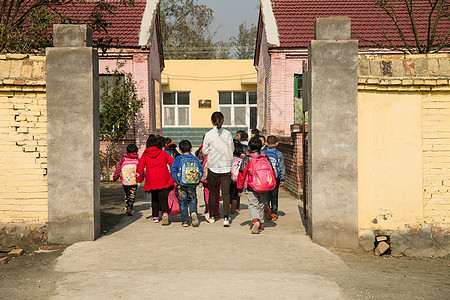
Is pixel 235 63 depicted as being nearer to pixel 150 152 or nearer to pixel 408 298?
pixel 150 152

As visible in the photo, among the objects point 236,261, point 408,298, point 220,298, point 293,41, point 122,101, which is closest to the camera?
point 220,298

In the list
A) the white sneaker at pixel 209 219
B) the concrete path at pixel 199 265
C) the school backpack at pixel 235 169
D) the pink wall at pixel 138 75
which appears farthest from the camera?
the pink wall at pixel 138 75

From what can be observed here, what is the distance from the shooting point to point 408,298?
573 centimetres

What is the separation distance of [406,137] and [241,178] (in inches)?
106

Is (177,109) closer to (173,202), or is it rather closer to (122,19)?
(122,19)

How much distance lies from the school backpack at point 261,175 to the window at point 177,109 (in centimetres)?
2325

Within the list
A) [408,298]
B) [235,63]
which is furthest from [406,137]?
[235,63]

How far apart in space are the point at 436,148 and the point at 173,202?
4537 millimetres

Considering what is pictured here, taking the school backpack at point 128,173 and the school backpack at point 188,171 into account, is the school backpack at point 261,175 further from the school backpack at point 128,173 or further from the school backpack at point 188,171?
the school backpack at point 128,173

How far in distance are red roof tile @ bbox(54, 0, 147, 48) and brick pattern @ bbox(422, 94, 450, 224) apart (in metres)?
11.7

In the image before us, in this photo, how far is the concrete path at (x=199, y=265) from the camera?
5.59 meters

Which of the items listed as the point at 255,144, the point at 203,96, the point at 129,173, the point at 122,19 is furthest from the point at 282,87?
the point at 203,96

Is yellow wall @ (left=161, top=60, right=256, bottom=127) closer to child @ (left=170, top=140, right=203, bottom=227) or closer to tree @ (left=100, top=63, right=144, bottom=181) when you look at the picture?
tree @ (left=100, top=63, right=144, bottom=181)

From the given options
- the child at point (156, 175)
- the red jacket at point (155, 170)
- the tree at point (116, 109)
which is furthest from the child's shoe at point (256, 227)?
the tree at point (116, 109)
